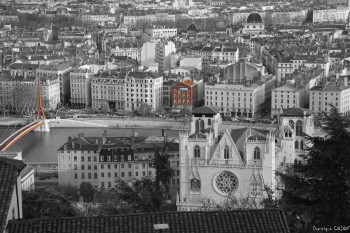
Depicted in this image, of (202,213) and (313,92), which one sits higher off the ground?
(202,213)

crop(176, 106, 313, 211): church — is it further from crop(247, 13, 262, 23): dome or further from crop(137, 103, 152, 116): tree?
crop(247, 13, 262, 23): dome

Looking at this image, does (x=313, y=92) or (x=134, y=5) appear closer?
(x=313, y=92)

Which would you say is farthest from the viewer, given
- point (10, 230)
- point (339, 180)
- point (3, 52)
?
point (3, 52)

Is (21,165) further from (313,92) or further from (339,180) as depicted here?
(313,92)

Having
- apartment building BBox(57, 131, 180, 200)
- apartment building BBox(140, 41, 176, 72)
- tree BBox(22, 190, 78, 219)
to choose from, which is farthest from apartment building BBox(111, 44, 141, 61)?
tree BBox(22, 190, 78, 219)

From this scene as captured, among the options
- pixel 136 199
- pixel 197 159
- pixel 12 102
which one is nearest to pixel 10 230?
pixel 136 199

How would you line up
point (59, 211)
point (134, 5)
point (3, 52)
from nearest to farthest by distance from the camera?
1. point (59, 211)
2. point (3, 52)
3. point (134, 5)

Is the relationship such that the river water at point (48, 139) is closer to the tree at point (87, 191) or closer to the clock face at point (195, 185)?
the tree at point (87, 191)
